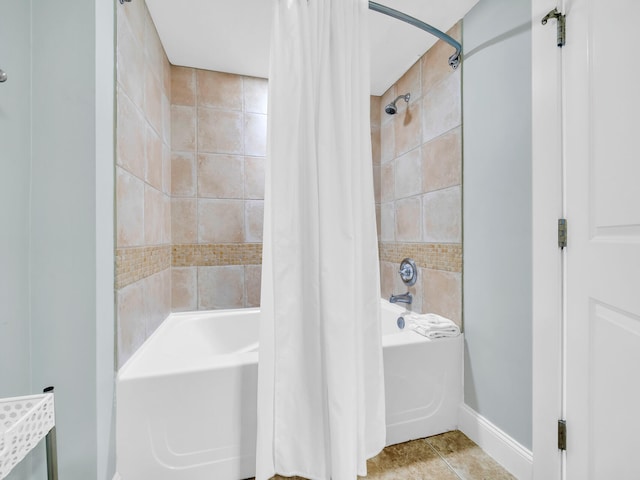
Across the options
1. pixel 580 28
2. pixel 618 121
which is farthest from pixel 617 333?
pixel 580 28

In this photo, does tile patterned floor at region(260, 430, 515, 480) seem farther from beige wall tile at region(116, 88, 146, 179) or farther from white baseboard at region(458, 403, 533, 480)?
beige wall tile at region(116, 88, 146, 179)

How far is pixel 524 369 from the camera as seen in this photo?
1241 mm

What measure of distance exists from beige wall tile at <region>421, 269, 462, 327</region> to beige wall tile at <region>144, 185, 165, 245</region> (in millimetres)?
1581

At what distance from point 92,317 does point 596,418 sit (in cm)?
166

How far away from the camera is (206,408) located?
3.87 feet

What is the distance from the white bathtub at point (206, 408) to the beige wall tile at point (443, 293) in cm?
22

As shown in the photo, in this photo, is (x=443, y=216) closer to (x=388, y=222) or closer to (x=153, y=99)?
(x=388, y=222)

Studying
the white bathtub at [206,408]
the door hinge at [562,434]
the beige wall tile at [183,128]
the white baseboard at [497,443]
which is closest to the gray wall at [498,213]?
the white baseboard at [497,443]

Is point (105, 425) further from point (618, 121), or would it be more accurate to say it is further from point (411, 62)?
point (411, 62)

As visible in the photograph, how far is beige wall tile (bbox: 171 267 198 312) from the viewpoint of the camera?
2086mm

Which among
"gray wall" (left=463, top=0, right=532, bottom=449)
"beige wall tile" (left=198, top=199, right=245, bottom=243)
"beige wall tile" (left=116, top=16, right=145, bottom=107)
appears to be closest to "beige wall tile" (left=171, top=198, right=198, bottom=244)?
"beige wall tile" (left=198, top=199, right=245, bottom=243)

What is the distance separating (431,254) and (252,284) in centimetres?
128

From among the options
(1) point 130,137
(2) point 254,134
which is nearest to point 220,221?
(2) point 254,134

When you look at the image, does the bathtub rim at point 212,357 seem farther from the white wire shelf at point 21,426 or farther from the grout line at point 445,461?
the grout line at point 445,461
